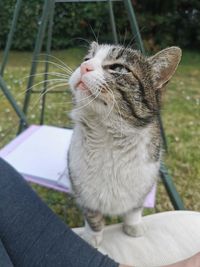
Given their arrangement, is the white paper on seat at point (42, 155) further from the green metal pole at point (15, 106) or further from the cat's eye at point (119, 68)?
the cat's eye at point (119, 68)

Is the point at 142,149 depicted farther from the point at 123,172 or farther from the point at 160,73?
the point at 160,73

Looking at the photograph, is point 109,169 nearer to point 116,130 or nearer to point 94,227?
point 116,130

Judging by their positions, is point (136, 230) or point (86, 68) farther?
point (136, 230)

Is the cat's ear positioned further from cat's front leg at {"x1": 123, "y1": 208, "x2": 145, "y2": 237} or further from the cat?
cat's front leg at {"x1": 123, "y1": 208, "x2": 145, "y2": 237}

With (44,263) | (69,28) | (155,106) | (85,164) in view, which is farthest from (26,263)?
(69,28)

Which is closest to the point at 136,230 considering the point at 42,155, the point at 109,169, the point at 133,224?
the point at 133,224

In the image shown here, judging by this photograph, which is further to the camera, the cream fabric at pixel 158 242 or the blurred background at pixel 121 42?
the blurred background at pixel 121 42

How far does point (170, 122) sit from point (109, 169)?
Answer: 1985 millimetres

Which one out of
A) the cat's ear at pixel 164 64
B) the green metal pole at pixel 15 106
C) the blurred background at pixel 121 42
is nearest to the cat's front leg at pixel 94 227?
the blurred background at pixel 121 42

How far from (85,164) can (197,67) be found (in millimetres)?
3754

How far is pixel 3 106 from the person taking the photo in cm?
323

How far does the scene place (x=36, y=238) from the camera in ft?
3.71

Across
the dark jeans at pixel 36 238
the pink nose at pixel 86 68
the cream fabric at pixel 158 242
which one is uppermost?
the pink nose at pixel 86 68

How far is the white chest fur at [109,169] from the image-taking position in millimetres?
1183
